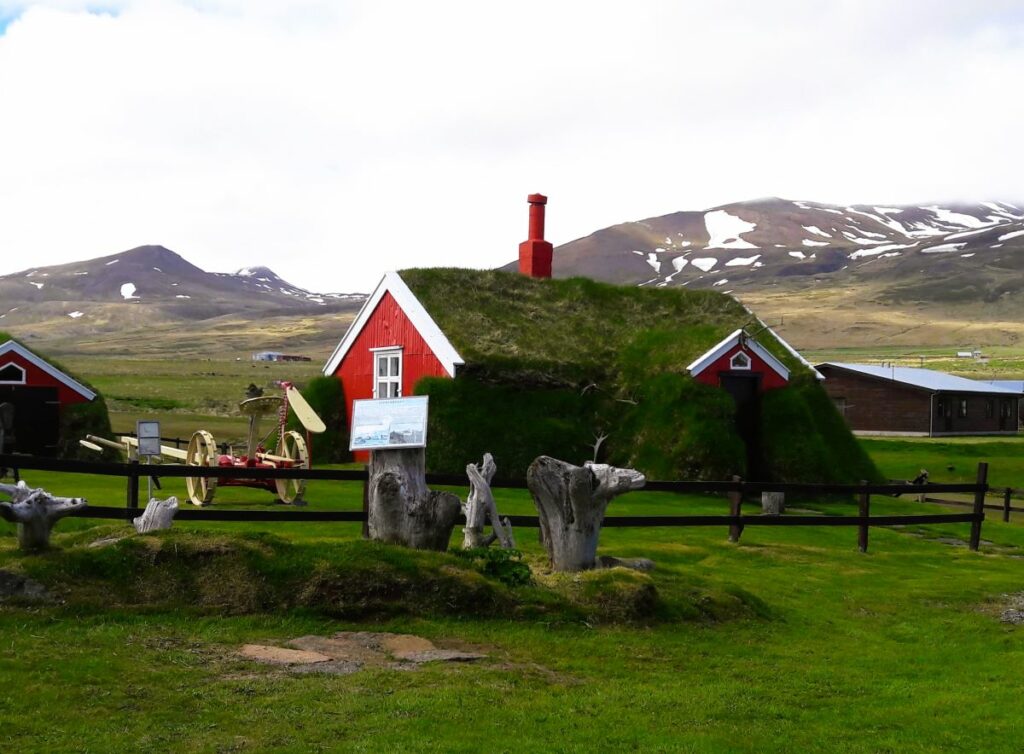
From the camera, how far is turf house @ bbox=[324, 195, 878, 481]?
28.2m

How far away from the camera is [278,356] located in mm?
182125

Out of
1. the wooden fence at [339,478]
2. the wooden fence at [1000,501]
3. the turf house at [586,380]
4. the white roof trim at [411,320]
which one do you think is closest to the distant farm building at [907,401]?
the wooden fence at [1000,501]

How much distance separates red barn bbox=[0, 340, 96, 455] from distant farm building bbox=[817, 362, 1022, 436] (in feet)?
142

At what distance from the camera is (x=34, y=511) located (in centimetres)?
1038

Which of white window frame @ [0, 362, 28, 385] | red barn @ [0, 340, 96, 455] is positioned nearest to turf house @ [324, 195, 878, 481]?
red barn @ [0, 340, 96, 455]

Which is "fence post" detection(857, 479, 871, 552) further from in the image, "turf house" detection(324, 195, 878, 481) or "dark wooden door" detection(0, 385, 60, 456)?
"dark wooden door" detection(0, 385, 60, 456)

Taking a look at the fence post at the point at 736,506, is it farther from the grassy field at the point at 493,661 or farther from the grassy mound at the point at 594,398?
the grassy mound at the point at 594,398

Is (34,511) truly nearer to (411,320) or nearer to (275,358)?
(411,320)

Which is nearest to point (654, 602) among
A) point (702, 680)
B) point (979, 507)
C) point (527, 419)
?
point (702, 680)

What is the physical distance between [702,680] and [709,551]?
8394 millimetres

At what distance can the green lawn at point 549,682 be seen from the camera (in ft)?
24.3

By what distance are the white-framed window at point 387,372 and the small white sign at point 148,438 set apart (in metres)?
12.2

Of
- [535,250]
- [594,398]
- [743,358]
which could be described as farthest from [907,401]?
[594,398]

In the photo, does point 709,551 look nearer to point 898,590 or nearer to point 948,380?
point 898,590
